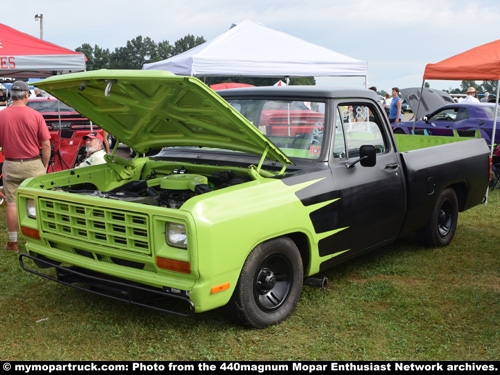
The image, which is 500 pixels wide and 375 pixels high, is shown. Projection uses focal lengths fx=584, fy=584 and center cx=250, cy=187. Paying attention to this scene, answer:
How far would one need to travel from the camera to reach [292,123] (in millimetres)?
4844

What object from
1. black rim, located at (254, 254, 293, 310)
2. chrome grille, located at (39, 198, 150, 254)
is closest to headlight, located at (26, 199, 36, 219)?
chrome grille, located at (39, 198, 150, 254)

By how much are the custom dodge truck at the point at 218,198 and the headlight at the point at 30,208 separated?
0.01m

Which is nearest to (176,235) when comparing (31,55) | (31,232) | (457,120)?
(31,232)

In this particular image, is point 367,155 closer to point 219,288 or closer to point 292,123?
point 292,123

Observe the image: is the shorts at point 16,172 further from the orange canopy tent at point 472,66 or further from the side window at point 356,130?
the orange canopy tent at point 472,66

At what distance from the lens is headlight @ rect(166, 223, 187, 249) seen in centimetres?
359

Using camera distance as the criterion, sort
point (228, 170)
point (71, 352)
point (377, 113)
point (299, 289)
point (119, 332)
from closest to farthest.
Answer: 1. point (71, 352)
2. point (119, 332)
3. point (299, 289)
4. point (228, 170)
5. point (377, 113)

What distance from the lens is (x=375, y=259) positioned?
19.3 ft

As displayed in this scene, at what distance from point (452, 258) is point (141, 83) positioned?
12.1ft

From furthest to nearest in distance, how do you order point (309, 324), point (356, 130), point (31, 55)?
point (31, 55) < point (356, 130) < point (309, 324)

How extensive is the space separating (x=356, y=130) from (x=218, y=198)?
5.98ft

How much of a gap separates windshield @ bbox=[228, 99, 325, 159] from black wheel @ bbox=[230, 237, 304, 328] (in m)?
0.89

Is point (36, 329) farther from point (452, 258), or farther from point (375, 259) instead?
point (452, 258)

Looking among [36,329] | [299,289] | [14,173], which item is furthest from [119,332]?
[14,173]
